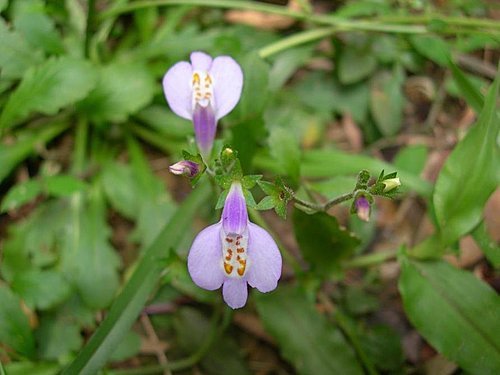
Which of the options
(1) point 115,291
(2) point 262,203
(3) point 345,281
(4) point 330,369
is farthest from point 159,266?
(3) point 345,281

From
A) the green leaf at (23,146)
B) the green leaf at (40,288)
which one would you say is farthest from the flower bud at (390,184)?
the green leaf at (23,146)

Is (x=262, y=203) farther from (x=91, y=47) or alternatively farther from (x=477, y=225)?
(x=91, y=47)

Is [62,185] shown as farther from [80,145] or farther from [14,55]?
[14,55]

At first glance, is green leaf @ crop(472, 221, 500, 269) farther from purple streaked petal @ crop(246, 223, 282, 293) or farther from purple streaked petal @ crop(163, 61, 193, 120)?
purple streaked petal @ crop(163, 61, 193, 120)

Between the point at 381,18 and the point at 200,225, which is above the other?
the point at 381,18

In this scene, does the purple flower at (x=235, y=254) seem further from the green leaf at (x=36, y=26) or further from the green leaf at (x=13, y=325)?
the green leaf at (x=36, y=26)

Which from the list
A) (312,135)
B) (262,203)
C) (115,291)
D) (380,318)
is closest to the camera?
(262,203)

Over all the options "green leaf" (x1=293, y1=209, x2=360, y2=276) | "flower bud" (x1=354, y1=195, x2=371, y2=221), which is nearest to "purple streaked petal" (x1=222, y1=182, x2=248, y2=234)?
"flower bud" (x1=354, y1=195, x2=371, y2=221)
